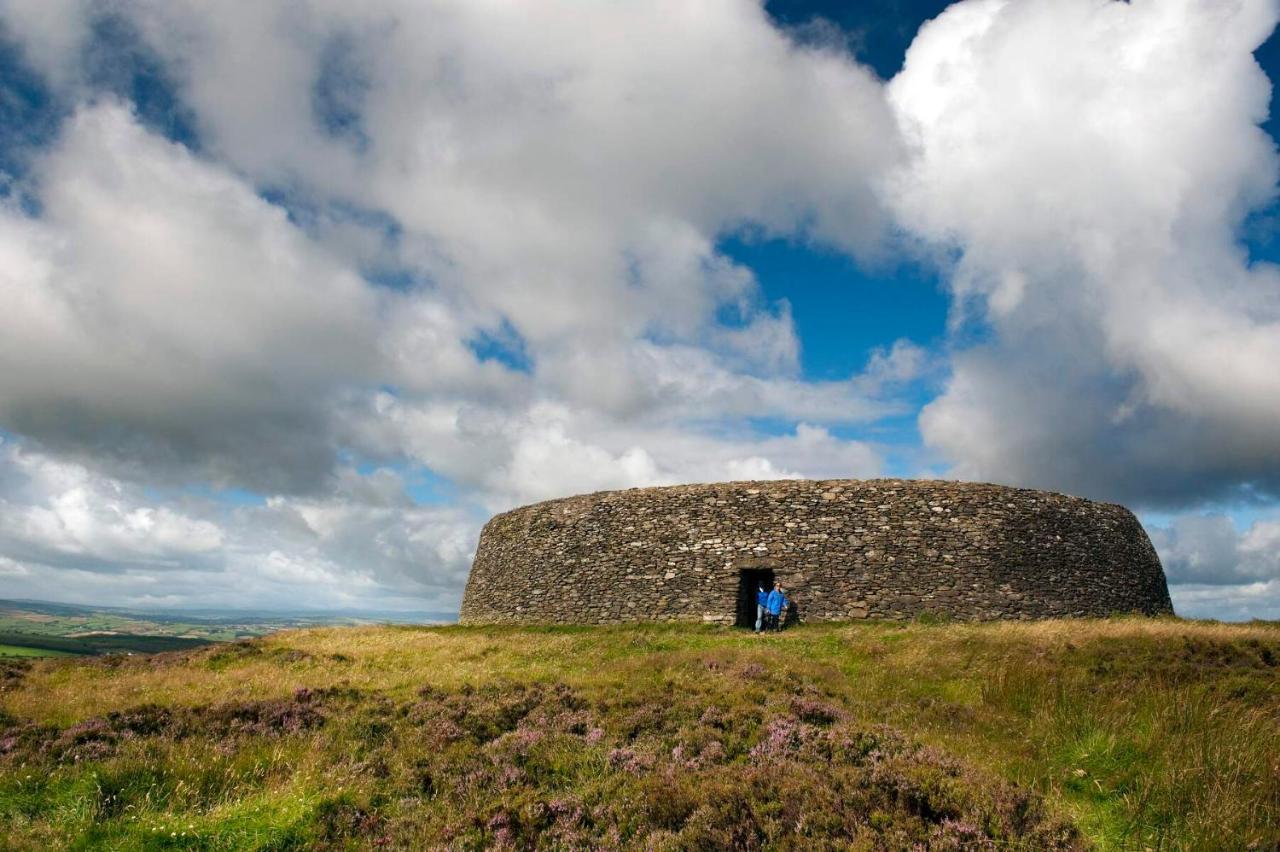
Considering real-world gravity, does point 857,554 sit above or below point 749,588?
above

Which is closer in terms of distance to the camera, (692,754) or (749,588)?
(692,754)

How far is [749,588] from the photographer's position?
86.7ft

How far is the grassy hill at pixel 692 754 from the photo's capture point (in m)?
6.39

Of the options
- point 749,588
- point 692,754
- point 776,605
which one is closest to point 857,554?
point 776,605

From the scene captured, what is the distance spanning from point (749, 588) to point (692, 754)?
59.2ft

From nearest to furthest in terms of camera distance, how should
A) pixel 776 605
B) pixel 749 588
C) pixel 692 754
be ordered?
pixel 692 754 < pixel 776 605 < pixel 749 588

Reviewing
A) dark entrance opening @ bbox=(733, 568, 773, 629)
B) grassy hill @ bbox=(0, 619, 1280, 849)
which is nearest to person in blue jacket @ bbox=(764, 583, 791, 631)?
dark entrance opening @ bbox=(733, 568, 773, 629)

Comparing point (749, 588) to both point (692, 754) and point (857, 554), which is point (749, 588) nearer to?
point (857, 554)

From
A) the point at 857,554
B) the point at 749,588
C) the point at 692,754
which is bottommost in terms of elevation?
the point at 692,754

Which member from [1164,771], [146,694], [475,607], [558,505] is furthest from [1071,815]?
[475,607]

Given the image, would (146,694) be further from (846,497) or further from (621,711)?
(846,497)

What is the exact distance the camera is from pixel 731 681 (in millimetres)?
13266

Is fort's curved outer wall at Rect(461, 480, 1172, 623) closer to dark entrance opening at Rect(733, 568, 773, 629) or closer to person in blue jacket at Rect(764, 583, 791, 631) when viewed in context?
dark entrance opening at Rect(733, 568, 773, 629)

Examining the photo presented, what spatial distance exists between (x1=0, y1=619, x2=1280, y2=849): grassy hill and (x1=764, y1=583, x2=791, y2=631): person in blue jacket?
7.29 meters
